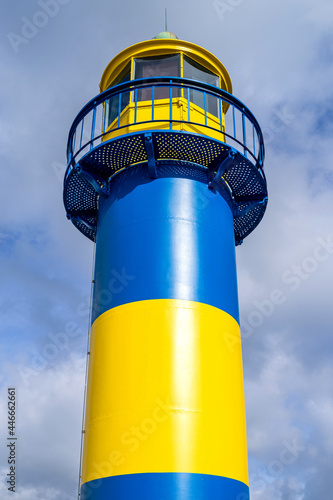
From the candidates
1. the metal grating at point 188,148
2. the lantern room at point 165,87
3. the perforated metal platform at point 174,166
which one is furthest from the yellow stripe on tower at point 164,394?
the lantern room at point 165,87

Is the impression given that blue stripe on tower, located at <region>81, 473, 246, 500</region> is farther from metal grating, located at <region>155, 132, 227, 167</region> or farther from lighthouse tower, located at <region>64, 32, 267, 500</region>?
metal grating, located at <region>155, 132, 227, 167</region>

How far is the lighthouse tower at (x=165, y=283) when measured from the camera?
36.9ft

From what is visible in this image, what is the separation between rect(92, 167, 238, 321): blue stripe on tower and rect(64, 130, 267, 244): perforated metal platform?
1.05 ft

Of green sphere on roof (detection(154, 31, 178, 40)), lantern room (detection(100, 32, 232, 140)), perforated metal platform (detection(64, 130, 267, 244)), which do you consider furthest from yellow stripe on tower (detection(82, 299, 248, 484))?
green sphere on roof (detection(154, 31, 178, 40))

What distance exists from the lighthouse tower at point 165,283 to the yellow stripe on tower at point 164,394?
2cm

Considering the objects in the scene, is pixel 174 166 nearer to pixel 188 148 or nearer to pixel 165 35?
pixel 188 148

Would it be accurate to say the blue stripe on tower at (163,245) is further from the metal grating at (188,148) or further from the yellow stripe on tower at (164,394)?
the metal grating at (188,148)

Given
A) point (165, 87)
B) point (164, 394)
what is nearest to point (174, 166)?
point (165, 87)

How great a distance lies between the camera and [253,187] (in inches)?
612

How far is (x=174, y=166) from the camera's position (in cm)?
1435

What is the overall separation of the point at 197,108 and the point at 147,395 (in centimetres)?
828

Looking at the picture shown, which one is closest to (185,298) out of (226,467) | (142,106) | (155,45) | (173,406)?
(173,406)

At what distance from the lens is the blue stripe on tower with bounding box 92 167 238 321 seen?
42.0 ft

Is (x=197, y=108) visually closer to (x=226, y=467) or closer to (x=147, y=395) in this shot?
(x=147, y=395)
